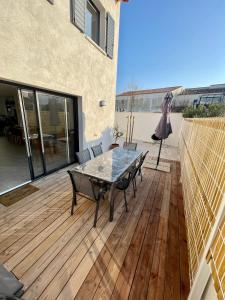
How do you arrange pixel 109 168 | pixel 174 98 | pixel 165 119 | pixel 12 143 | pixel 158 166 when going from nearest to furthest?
pixel 109 168 → pixel 165 119 → pixel 158 166 → pixel 12 143 → pixel 174 98

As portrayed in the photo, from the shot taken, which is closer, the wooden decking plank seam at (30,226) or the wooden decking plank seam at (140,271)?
the wooden decking plank seam at (140,271)

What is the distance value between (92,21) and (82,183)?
5372 mm

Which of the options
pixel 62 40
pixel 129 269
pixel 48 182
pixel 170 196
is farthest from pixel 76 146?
pixel 129 269

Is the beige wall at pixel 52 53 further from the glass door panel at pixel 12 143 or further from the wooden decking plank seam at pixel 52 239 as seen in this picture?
the wooden decking plank seam at pixel 52 239

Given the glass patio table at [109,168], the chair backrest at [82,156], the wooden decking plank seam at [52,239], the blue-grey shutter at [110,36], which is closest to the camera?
the wooden decking plank seam at [52,239]

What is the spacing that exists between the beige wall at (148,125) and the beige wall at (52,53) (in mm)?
4939

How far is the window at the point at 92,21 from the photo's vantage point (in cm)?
406

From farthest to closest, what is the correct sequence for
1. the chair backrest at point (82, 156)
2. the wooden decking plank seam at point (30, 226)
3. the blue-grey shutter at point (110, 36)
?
the blue-grey shutter at point (110, 36)
the chair backrest at point (82, 156)
the wooden decking plank seam at point (30, 226)

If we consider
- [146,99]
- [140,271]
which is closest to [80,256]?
[140,271]

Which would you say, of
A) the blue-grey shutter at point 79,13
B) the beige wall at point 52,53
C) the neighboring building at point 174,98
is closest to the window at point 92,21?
the beige wall at point 52,53

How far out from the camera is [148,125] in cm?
909

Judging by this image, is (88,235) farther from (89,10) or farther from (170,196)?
(89,10)

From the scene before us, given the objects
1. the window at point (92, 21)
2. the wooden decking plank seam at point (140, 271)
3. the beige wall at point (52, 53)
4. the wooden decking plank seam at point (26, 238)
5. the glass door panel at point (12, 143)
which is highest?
the window at point (92, 21)

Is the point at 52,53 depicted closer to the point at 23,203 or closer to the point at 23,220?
the point at 23,203
